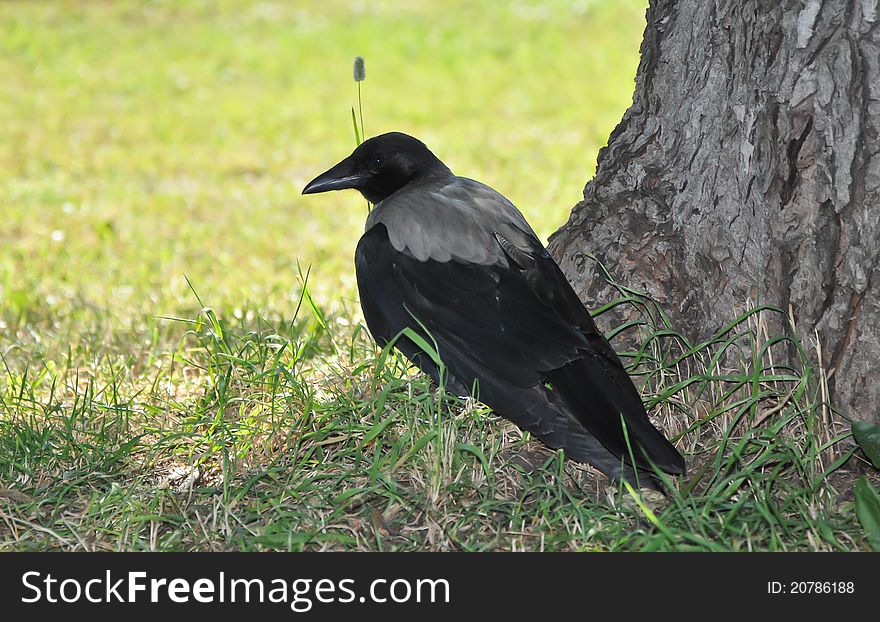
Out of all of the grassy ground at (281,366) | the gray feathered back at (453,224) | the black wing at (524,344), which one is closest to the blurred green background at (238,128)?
the grassy ground at (281,366)

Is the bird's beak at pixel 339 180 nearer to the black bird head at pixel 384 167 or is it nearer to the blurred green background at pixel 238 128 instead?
the black bird head at pixel 384 167

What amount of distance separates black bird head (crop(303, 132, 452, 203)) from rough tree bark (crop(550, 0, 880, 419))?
1.95 ft

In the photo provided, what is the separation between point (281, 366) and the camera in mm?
3559

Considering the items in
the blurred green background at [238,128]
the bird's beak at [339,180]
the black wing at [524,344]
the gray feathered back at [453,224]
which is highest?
the blurred green background at [238,128]

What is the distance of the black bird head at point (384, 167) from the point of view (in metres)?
4.07

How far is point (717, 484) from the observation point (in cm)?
320

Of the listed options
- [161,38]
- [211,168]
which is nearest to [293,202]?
[211,168]

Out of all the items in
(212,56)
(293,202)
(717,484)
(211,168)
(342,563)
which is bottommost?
(342,563)

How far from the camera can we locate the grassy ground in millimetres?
3111

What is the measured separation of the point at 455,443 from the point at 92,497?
1072mm

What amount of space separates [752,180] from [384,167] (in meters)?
1.33

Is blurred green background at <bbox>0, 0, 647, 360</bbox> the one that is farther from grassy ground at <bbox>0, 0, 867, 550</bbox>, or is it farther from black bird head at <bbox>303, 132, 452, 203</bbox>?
black bird head at <bbox>303, 132, 452, 203</bbox>

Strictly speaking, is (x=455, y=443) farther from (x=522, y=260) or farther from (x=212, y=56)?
(x=212, y=56)

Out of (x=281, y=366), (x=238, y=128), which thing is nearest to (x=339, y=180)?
(x=281, y=366)
